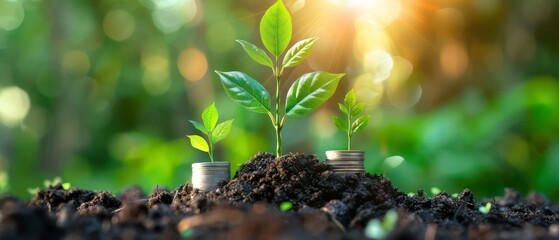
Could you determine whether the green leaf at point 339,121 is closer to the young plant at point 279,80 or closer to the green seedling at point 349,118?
the green seedling at point 349,118

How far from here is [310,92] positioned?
100.0 inches

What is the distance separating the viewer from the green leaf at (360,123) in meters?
2.70

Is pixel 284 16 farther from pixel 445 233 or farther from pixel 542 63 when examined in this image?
pixel 542 63

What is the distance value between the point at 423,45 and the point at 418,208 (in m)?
5.83

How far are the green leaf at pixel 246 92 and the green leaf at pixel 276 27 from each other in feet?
0.56

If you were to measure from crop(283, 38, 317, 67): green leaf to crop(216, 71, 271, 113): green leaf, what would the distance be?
155mm

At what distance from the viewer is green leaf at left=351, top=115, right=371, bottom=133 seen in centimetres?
270

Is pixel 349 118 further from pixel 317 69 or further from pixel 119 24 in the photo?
pixel 119 24

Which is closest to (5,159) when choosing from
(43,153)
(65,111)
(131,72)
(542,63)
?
(43,153)

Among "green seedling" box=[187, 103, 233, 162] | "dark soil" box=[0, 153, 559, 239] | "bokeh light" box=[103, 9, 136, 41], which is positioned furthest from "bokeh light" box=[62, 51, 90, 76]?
"green seedling" box=[187, 103, 233, 162]

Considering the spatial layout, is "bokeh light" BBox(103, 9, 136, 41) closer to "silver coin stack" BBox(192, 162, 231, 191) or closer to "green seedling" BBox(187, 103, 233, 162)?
"green seedling" BBox(187, 103, 233, 162)

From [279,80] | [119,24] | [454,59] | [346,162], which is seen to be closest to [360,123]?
[346,162]

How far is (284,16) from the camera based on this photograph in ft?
8.29

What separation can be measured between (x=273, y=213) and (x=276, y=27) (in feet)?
3.20
